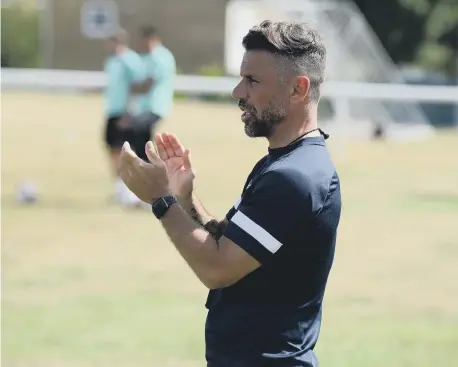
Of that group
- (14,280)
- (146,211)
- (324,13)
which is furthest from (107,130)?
(324,13)

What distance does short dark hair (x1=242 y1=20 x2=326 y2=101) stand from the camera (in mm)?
3344

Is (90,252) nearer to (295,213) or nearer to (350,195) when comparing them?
(350,195)

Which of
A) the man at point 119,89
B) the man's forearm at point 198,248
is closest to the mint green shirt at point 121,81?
the man at point 119,89

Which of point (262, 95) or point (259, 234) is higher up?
point (262, 95)

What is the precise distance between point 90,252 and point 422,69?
63.1 meters

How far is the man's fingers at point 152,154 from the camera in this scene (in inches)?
136

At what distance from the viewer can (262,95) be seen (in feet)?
11.1

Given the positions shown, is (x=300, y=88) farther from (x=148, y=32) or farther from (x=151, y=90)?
(x=148, y=32)

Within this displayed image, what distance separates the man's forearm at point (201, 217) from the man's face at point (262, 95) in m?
0.44

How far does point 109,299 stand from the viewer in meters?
8.27

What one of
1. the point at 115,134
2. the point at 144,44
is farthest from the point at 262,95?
the point at 144,44

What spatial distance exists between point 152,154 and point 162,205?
8.6 inches

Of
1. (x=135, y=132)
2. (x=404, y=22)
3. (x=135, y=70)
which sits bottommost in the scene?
→ (x=135, y=132)

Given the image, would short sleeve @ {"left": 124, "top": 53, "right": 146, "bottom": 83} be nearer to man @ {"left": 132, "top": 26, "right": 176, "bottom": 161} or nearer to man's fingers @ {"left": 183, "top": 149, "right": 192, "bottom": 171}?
man @ {"left": 132, "top": 26, "right": 176, "bottom": 161}
